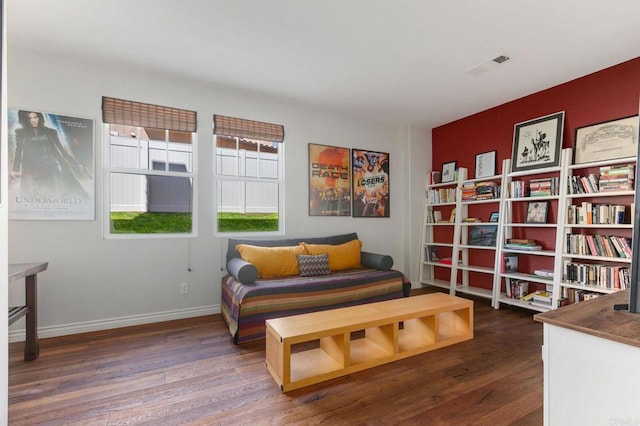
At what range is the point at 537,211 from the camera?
3.35 m

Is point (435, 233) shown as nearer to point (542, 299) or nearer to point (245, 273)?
point (542, 299)

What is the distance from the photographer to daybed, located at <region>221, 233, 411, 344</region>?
2549 millimetres

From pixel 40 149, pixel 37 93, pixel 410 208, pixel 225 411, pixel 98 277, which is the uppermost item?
pixel 37 93

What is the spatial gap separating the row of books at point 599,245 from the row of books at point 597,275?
0.12m

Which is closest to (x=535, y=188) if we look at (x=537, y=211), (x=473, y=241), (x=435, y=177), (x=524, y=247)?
(x=537, y=211)

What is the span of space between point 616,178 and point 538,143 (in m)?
0.86

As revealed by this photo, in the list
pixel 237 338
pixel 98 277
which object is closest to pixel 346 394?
pixel 237 338

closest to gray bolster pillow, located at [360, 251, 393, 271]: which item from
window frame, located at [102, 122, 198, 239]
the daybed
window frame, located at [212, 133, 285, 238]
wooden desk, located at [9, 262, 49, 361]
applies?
the daybed

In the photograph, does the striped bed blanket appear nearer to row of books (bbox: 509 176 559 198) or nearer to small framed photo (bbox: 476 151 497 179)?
row of books (bbox: 509 176 559 198)

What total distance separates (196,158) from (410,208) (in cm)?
311

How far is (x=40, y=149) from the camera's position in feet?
8.70

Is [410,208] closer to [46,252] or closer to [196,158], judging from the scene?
[196,158]

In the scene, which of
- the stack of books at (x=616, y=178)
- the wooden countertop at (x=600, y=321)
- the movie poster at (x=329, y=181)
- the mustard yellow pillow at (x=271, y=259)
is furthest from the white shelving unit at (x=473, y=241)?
the wooden countertop at (x=600, y=321)

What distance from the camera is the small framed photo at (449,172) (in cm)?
441
